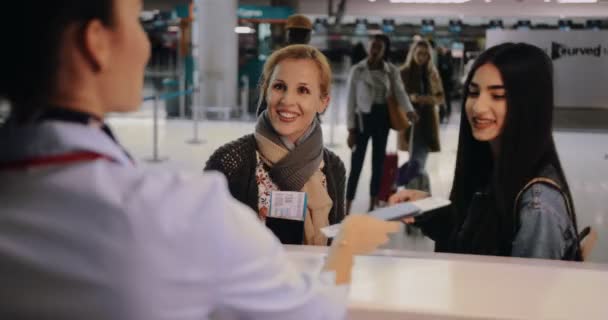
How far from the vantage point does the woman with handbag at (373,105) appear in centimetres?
610

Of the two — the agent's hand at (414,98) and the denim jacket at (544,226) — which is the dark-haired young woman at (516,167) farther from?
the agent's hand at (414,98)

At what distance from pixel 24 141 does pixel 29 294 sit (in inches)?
6.2

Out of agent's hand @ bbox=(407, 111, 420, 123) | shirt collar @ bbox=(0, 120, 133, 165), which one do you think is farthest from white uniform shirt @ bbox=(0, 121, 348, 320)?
agent's hand @ bbox=(407, 111, 420, 123)

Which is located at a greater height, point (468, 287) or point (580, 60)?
point (580, 60)

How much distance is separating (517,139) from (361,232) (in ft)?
3.12

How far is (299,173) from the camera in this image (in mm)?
2289

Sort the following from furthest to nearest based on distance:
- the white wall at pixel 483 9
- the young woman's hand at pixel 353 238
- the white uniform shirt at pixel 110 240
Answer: the white wall at pixel 483 9 < the young woman's hand at pixel 353 238 < the white uniform shirt at pixel 110 240

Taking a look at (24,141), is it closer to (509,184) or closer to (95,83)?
(95,83)

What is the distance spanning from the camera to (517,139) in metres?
1.90

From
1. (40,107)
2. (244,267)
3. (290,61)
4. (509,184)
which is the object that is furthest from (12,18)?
(290,61)

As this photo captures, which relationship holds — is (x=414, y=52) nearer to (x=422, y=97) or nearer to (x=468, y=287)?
(x=422, y=97)

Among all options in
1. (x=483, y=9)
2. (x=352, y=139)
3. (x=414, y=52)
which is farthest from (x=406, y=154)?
(x=483, y=9)

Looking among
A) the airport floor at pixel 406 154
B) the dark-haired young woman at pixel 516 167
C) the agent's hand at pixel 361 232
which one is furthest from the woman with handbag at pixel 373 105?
the agent's hand at pixel 361 232

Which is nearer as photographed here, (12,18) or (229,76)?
(12,18)
